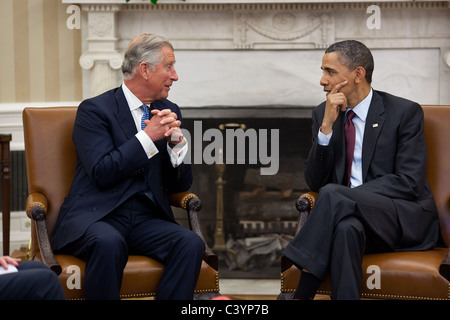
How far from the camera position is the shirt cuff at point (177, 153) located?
258cm

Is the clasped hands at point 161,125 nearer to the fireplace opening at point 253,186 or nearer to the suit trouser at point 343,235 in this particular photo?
the suit trouser at point 343,235

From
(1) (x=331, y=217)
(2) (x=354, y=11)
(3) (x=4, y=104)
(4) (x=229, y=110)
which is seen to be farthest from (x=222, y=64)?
(1) (x=331, y=217)

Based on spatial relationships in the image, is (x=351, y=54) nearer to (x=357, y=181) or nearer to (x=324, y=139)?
(x=324, y=139)

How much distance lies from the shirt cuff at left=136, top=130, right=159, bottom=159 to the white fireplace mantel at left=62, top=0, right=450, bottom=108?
67.2 inches

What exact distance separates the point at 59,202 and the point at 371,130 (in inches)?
52.9

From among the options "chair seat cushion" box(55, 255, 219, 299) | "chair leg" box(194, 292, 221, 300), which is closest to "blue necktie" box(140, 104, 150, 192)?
"chair seat cushion" box(55, 255, 219, 299)

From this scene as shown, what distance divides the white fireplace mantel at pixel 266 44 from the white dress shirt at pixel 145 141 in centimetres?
146

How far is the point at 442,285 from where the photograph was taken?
2293 mm

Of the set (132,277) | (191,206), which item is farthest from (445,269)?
(132,277)

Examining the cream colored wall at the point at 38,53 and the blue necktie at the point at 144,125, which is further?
the cream colored wall at the point at 38,53

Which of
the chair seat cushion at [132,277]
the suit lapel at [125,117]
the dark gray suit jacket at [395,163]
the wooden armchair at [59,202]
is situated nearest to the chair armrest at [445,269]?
the dark gray suit jacket at [395,163]

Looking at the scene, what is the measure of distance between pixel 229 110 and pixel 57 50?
3.87 ft
